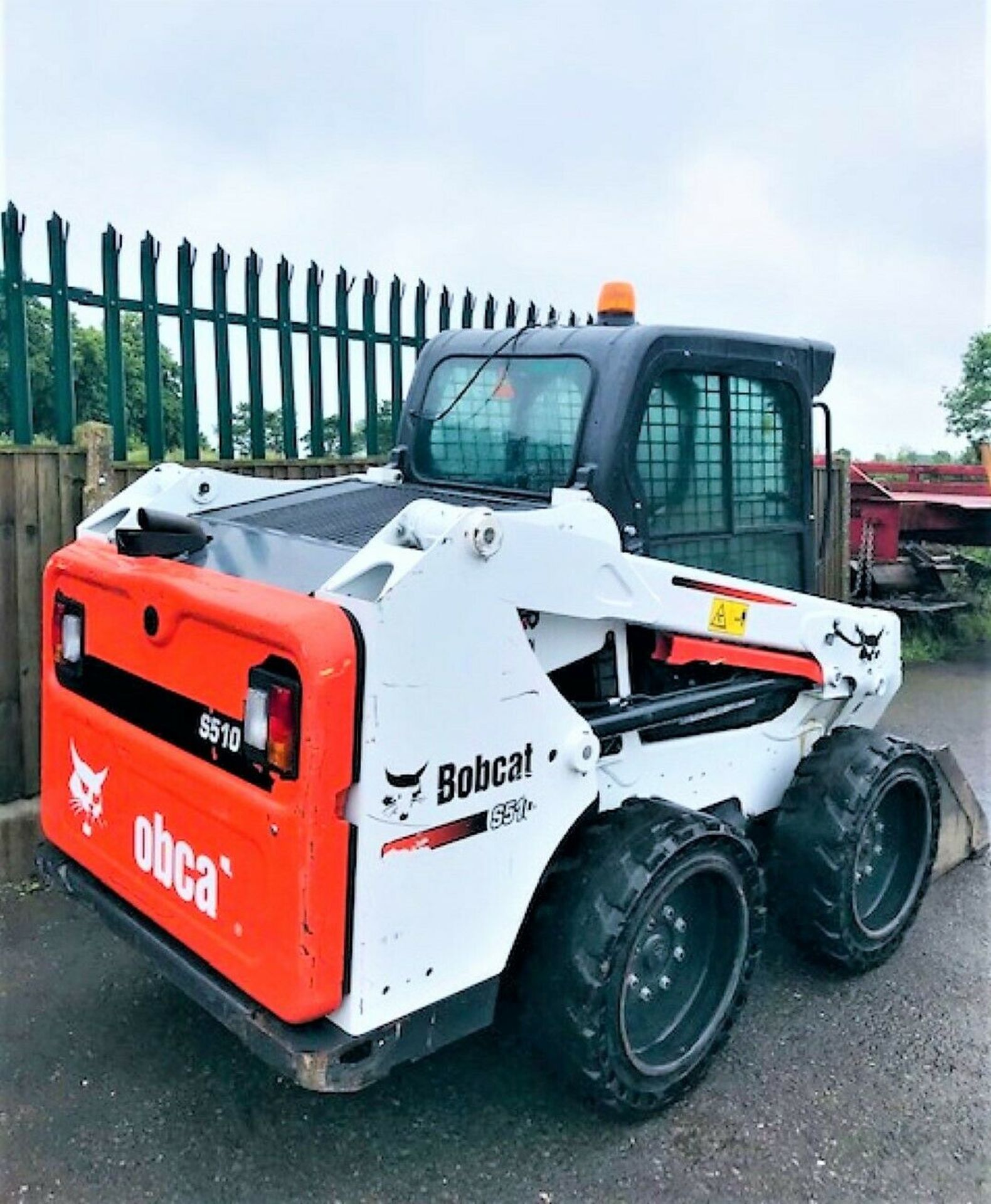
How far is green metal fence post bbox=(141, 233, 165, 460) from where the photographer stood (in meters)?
4.42

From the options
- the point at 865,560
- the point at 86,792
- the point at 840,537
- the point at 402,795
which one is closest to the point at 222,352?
the point at 86,792

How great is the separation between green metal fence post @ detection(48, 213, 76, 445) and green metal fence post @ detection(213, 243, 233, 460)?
635 millimetres

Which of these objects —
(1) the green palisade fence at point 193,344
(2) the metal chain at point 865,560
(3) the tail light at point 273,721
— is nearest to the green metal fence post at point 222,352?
(1) the green palisade fence at point 193,344

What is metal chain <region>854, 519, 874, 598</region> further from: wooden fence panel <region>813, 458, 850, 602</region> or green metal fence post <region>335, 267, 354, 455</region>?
green metal fence post <region>335, 267, 354, 455</region>

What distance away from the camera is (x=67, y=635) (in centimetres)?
303

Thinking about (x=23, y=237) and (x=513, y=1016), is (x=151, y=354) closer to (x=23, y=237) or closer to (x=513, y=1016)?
(x=23, y=237)

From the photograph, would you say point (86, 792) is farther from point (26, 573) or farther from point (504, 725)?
point (26, 573)

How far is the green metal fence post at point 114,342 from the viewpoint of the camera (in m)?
4.30

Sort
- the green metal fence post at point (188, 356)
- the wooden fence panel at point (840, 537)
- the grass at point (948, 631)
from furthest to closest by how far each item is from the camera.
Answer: the grass at point (948, 631), the wooden fence panel at point (840, 537), the green metal fence post at point (188, 356)

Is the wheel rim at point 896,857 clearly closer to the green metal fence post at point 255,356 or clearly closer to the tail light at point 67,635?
the tail light at point 67,635

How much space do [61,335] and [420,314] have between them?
1902 mm

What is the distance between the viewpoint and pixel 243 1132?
2693mm

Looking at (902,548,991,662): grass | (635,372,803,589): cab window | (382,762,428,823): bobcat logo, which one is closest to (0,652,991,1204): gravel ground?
(382,762,428,823): bobcat logo

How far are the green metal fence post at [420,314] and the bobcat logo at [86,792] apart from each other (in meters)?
3.18
